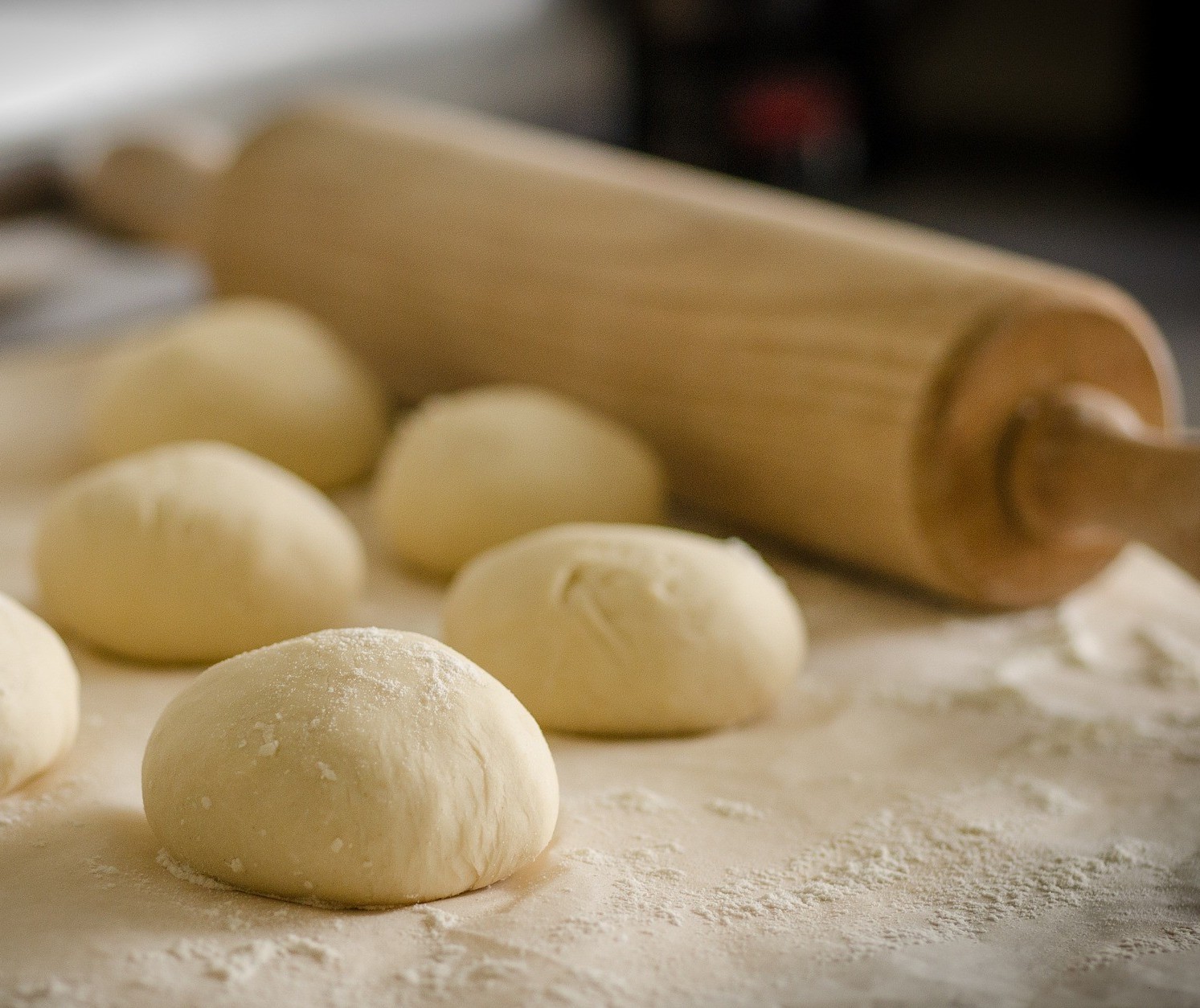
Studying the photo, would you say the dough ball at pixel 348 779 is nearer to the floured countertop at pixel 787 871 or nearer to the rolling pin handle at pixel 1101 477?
the floured countertop at pixel 787 871

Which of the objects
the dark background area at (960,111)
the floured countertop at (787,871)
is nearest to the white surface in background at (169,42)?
the dark background area at (960,111)

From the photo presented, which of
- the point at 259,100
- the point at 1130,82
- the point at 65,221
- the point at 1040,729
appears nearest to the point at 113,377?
the point at 65,221

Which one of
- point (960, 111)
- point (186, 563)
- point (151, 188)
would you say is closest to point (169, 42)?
point (151, 188)

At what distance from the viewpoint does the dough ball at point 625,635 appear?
1.31 meters

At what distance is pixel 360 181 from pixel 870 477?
3.38ft

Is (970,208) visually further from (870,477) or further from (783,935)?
(783,935)

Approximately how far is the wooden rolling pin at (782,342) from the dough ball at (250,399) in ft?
0.64

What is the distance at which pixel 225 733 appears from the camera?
1.05 meters

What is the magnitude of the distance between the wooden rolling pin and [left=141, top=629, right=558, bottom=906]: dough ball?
67cm

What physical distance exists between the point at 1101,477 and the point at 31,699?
1.05 m

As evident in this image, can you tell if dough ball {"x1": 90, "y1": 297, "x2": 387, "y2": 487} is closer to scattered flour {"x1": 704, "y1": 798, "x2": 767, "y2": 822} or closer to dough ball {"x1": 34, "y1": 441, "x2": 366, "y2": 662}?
dough ball {"x1": 34, "y1": 441, "x2": 366, "y2": 662}

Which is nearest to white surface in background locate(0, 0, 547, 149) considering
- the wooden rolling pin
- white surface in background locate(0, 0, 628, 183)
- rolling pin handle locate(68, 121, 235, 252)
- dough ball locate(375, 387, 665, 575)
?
white surface in background locate(0, 0, 628, 183)

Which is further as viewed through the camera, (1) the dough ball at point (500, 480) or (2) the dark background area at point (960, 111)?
(2) the dark background area at point (960, 111)

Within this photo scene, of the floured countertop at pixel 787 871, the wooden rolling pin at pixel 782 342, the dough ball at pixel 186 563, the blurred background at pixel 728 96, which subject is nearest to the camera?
the floured countertop at pixel 787 871
